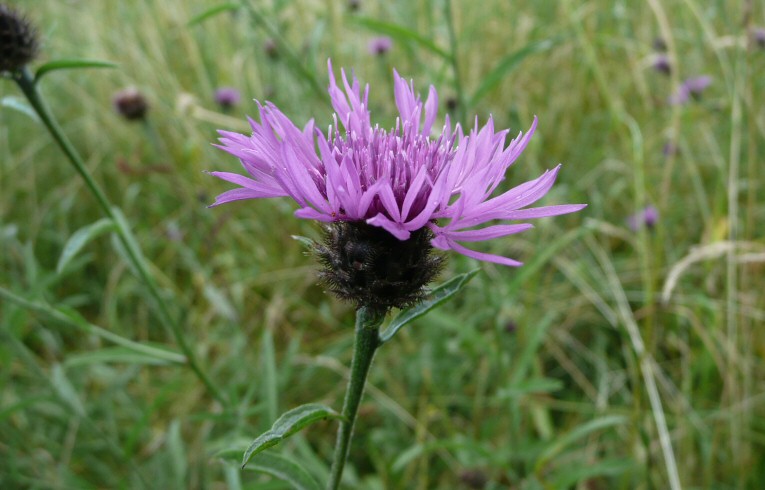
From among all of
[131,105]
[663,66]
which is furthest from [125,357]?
[663,66]

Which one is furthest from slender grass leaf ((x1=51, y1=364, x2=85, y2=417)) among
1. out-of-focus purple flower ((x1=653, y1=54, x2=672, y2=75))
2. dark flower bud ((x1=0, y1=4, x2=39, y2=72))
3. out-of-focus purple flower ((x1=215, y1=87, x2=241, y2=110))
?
out-of-focus purple flower ((x1=653, y1=54, x2=672, y2=75))

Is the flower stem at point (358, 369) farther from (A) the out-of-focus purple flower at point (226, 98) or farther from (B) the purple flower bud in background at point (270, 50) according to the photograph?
(A) the out-of-focus purple flower at point (226, 98)

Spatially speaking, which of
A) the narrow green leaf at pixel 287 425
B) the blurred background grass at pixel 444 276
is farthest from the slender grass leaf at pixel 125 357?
the narrow green leaf at pixel 287 425

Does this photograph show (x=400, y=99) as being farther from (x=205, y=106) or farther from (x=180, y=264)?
(x=205, y=106)

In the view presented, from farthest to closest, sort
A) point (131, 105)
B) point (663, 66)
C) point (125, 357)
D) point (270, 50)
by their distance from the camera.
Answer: point (663, 66)
point (270, 50)
point (131, 105)
point (125, 357)

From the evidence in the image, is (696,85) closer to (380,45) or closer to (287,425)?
(380,45)

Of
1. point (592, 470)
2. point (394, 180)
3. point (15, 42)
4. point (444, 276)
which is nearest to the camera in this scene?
point (394, 180)
